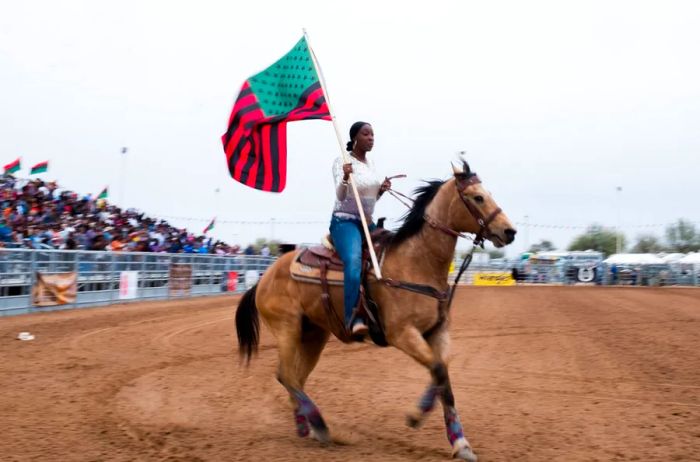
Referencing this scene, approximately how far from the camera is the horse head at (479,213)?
505cm

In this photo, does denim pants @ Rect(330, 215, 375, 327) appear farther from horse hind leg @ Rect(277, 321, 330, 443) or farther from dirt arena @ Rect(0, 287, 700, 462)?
dirt arena @ Rect(0, 287, 700, 462)

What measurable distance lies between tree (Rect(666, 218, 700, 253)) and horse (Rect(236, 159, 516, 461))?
101968 mm

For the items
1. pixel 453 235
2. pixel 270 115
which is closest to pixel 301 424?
pixel 453 235

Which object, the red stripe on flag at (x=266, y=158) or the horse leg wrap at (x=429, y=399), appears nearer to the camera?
the horse leg wrap at (x=429, y=399)

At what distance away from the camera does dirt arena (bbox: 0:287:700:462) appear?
530 centimetres

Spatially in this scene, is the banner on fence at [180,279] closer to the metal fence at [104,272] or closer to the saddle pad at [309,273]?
the metal fence at [104,272]

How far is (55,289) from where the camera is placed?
55.3 feet

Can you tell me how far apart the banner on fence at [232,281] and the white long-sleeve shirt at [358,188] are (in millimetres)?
22235

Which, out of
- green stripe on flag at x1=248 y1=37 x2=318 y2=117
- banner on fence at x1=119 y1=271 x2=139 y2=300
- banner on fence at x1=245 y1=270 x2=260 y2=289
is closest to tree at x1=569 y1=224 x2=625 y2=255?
banner on fence at x1=245 y1=270 x2=260 y2=289

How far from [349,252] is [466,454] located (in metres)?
1.86

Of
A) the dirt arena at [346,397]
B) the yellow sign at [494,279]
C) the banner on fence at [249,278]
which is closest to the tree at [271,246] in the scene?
the banner on fence at [249,278]

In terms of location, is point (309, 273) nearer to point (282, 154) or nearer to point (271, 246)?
point (282, 154)

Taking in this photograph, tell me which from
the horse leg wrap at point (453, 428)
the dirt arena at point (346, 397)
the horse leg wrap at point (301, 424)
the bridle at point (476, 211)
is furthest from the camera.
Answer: the horse leg wrap at point (301, 424)

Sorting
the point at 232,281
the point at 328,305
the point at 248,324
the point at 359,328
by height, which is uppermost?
the point at 328,305
